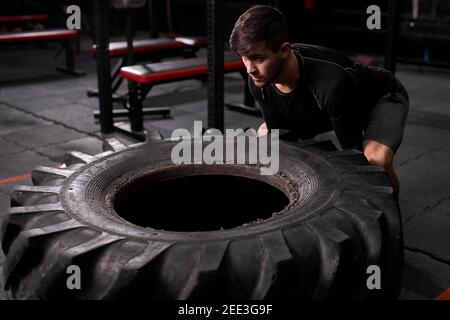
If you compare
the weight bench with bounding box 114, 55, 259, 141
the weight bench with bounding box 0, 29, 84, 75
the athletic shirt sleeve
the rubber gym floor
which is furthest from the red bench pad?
the weight bench with bounding box 0, 29, 84, 75

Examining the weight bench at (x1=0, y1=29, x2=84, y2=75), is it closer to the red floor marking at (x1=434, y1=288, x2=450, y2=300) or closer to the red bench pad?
the red bench pad

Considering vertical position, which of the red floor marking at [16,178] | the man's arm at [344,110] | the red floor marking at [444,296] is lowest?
the red floor marking at [444,296]

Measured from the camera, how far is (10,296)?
161 centimetres

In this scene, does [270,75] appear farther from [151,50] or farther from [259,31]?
[151,50]

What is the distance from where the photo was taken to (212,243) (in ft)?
4.73

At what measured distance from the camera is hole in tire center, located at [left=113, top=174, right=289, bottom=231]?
6.95 feet

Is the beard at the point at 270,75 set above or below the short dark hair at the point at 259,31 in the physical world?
below

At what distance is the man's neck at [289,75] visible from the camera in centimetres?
235

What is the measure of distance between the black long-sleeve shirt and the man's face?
21 cm

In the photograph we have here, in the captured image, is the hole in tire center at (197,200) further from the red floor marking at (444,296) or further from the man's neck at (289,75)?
the red floor marking at (444,296)

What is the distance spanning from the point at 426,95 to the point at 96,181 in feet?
15.6

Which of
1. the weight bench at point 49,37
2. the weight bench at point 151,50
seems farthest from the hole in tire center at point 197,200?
the weight bench at point 49,37
